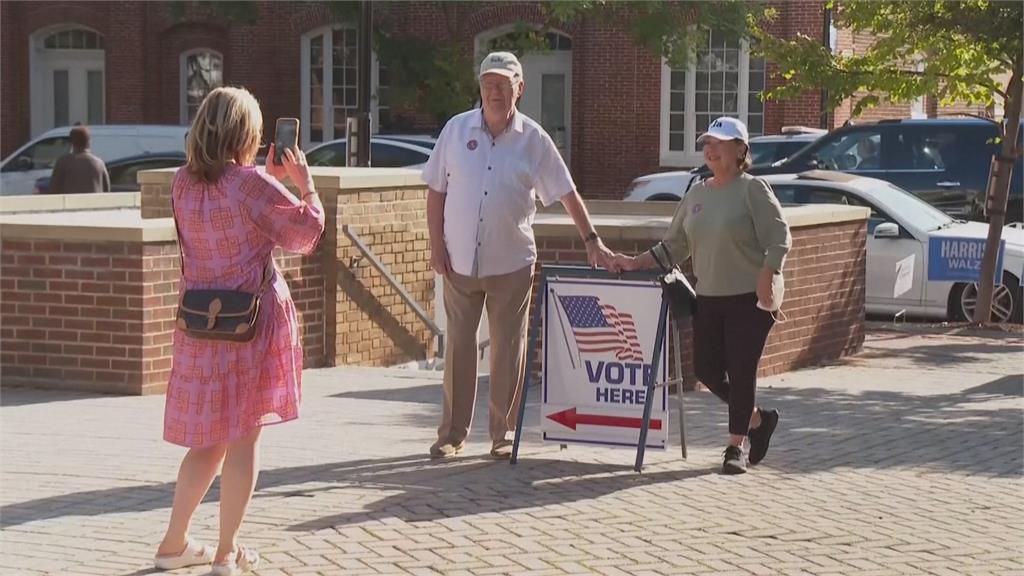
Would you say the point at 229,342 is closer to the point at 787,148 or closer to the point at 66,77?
the point at 787,148

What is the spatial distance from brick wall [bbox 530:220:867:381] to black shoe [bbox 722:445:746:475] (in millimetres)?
3412

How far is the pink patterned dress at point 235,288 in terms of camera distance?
19.8 feet

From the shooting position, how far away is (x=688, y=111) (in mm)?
33000

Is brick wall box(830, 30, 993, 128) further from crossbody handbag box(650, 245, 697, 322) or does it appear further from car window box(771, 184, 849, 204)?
crossbody handbag box(650, 245, 697, 322)

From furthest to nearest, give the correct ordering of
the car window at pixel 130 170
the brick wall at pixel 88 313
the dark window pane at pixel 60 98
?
the dark window pane at pixel 60 98 → the car window at pixel 130 170 → the brick wall at pixel 88 313

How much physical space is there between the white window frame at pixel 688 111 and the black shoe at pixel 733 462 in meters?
24.6

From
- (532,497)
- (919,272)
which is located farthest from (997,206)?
(532,497)

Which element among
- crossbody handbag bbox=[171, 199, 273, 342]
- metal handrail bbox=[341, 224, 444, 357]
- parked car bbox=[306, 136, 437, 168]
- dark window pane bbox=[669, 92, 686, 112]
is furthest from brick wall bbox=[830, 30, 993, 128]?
crossbody handbag bbox=[171, 199, 273, 342]

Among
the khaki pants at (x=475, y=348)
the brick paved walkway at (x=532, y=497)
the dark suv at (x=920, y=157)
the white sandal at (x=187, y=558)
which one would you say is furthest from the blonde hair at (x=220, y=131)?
the dark suv at (x=920, y=157)

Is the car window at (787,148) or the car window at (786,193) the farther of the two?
the car window at (787,148)

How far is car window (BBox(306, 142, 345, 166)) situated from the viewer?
2644cm

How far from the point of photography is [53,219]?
37.2 ft

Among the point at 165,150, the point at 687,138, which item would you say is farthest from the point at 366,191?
the point at 687,138

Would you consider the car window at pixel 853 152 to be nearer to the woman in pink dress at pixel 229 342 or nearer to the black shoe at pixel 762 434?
the black shoe at pixel 762 434
